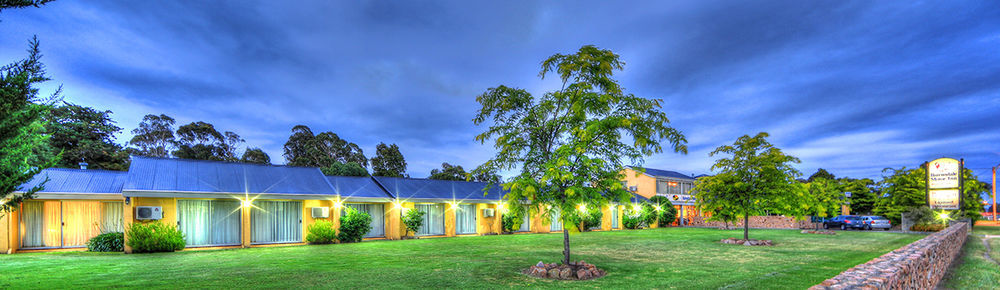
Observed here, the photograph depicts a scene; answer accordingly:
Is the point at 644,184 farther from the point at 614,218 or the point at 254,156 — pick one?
the point at 254,156

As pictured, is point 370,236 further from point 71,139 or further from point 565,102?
point 71,139

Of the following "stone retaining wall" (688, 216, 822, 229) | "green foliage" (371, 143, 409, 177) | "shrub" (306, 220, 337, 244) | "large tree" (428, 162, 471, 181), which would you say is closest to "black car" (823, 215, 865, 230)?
"stone retaining wall" (688, 216, 822, 229)

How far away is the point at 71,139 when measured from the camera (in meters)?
31.7

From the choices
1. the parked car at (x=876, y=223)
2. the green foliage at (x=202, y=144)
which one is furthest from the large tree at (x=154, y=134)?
the parked car at (x=876, y=223)

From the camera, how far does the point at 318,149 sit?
48562mm

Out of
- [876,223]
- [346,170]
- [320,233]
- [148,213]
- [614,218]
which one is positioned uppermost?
[346,170]

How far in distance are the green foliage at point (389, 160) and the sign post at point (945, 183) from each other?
42.3 meters

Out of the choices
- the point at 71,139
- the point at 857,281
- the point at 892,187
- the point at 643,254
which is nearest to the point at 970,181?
the point at 892,187

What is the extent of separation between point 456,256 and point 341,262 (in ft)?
11.0

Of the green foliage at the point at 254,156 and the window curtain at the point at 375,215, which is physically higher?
the green foliage at the point at 254,156

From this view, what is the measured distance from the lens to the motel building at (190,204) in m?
16.0

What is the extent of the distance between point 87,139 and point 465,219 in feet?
95.6

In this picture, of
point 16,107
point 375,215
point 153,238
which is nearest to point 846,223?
point 375,215

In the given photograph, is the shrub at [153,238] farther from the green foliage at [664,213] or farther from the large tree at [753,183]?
the green foliage at [664,213]
